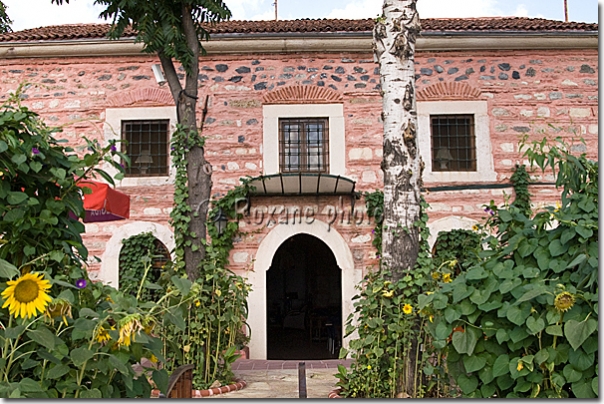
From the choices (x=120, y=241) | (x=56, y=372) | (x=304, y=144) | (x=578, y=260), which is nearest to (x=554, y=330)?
(x=578, y=260)

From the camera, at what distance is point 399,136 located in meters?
4.72

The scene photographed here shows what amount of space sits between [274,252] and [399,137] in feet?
13.0

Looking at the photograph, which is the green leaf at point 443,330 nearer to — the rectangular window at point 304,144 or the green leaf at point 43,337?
the green leaf at point 43,337

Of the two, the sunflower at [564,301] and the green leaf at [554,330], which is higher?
the sunflower at [564,301]

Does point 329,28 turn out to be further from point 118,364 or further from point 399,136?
point 118,364

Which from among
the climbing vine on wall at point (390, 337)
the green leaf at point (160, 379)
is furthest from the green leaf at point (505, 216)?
the green leaf at point (160, 379)

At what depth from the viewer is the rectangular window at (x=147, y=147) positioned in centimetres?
845

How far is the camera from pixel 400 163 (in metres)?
4.70

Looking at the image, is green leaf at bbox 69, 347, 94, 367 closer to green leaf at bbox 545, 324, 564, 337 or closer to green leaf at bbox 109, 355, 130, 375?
green leaf at bbox 109, 355, 130, 375

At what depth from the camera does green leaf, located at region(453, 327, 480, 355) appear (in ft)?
8.60

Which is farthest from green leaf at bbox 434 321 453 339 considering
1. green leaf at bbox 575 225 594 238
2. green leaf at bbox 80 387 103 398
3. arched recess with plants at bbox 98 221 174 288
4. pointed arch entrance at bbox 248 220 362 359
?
arched recess with plants at bbox 98 221 174 288

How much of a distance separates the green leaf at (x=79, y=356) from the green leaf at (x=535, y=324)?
64.8 inches

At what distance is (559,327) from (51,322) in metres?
1.90

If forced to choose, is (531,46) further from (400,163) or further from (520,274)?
(520,274)
